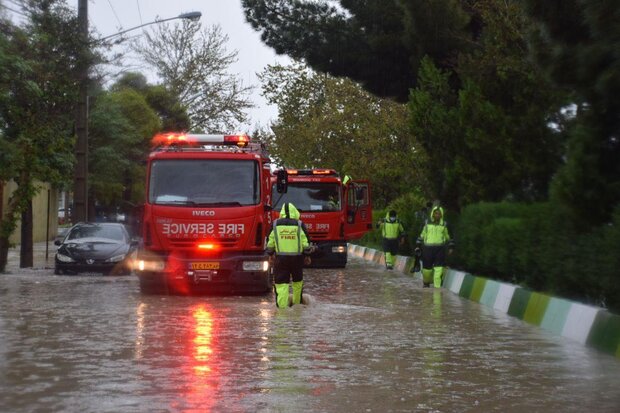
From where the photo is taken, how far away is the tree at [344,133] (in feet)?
143

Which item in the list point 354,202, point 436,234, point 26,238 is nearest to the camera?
point 436,234

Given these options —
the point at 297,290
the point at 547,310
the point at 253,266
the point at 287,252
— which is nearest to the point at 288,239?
the point at 287,252

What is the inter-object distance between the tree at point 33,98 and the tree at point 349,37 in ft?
18.5

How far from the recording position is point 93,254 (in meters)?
29.9

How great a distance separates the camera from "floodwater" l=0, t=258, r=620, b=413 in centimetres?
1029

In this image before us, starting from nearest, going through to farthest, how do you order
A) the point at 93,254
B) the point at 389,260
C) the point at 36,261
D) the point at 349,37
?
the point at 93,254 < the point at 349,37 < the point at 389,260 < the point at 36,261

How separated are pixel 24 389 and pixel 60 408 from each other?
1.12m

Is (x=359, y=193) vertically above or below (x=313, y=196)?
above

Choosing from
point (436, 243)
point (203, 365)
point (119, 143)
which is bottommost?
point (203, 365)

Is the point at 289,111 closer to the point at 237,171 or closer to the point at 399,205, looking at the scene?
the point at 399,205

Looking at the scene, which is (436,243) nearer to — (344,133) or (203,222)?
(203,222)

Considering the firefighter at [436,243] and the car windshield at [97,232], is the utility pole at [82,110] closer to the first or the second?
the car windshield at [97,232]

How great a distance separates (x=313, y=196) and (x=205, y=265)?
571 inches

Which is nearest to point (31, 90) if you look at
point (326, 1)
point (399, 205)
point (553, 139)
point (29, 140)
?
point (29, 140)
